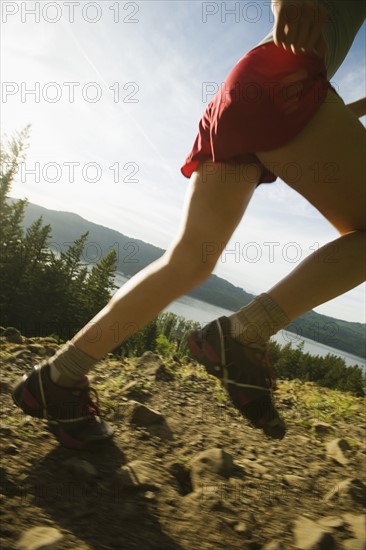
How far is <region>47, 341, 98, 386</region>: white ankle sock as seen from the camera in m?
1.62

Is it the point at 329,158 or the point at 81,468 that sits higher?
the point at 329,158

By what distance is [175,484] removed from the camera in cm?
158

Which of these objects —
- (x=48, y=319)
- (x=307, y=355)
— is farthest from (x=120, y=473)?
(x=307, y=355)

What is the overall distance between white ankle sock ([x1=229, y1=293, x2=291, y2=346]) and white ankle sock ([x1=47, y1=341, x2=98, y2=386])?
2.29 ft

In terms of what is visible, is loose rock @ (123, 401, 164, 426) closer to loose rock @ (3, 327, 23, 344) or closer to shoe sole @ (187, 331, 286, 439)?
shoe sole @ (187, 331, 286, 439)

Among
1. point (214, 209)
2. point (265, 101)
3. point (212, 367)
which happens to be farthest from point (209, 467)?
point (265, 101)

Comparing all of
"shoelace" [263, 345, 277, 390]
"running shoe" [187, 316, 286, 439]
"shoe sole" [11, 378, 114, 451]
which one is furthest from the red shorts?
"shoe sole" [11, 378, 114, 451]

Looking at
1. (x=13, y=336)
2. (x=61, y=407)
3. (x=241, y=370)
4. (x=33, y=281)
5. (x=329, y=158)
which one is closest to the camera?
(x=329, y=158)

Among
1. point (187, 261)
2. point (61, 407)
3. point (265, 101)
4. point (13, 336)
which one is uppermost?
point (265, 101)

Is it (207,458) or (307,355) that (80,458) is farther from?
(307,355)

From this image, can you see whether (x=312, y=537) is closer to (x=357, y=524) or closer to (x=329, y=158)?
(x=357, y=524)

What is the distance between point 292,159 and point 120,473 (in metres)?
1.55

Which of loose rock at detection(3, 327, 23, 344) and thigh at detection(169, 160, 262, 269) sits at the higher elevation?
thigh at detection(169, 160, 262, 269)

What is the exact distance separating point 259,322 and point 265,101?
3.07ft
